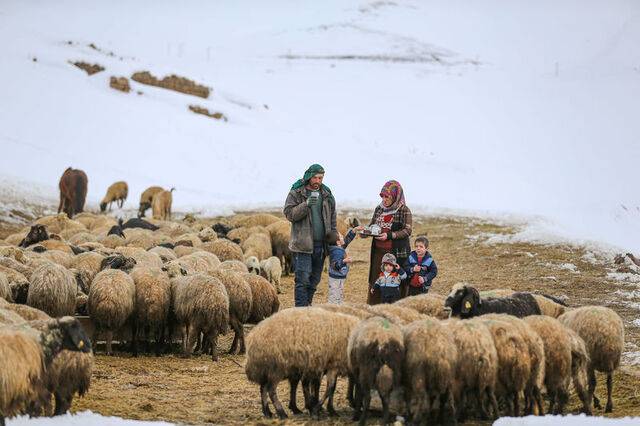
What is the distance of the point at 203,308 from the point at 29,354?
3.85m

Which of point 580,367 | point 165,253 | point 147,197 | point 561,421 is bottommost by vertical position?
point 561,421

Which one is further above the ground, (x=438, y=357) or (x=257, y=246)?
(x=257, y=246)

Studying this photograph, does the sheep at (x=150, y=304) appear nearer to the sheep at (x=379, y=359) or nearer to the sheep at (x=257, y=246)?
the sheep at (x=379, y=359)

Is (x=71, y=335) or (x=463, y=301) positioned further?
(x=463, y=301)

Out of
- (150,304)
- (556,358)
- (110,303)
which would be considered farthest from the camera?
(150,304)

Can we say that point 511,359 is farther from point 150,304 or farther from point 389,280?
point 150,304

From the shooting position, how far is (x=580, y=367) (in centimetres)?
884

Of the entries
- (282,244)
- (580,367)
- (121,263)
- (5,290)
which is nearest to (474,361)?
(580,367)

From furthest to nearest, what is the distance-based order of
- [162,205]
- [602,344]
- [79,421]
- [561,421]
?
[162,205]
[602,344]
[79,421]
[561,421]

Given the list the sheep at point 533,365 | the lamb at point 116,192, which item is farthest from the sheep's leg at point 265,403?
the lamb at point 116,192

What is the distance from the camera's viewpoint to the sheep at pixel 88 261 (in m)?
14.3

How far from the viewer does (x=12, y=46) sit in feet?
145

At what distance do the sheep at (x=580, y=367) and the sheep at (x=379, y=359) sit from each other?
1732 mm

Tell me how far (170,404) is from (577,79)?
52.7 metres
